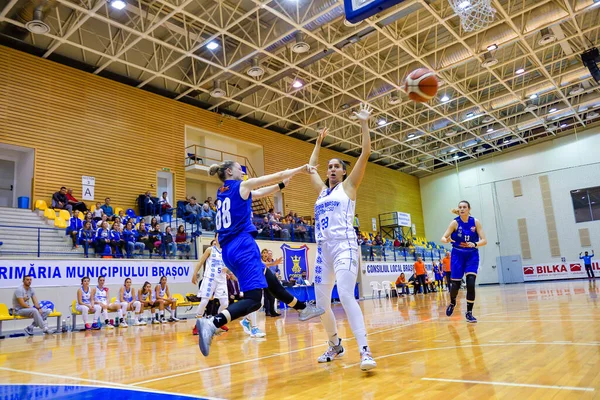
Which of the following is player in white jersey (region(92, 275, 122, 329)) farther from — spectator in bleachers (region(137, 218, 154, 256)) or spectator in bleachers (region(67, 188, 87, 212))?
spectator in bleachers (region(67, 188, 87, 212))

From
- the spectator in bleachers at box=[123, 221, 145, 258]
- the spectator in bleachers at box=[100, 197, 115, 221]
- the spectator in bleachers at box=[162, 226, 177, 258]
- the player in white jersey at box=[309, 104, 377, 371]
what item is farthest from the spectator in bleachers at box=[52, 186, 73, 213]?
the player in white jersey at box=[309, 104, 377, 371]

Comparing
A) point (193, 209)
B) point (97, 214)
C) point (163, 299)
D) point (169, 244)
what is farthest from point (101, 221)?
point (193, 209)

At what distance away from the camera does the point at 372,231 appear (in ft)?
101

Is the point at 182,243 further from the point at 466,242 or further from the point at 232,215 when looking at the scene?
the point at 232,215

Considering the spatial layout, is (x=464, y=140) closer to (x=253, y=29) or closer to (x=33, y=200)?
(x=253, y=29)

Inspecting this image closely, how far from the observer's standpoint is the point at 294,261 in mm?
19969

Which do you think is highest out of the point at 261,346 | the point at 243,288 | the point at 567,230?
the point at 567,230

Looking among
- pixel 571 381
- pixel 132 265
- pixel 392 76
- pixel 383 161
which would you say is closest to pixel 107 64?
pixel 132 265

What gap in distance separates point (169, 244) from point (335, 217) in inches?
476

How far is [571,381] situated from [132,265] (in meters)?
13.0

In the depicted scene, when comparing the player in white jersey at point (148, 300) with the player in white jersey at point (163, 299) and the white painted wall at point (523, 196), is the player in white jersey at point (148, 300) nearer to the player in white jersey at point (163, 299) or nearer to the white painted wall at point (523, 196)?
the player in white jersey at point (163, 299)

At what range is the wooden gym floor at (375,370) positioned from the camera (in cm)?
300

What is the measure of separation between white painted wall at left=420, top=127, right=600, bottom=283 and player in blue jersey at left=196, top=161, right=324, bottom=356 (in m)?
21.5

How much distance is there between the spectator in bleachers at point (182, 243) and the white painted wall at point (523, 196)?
15.9m
